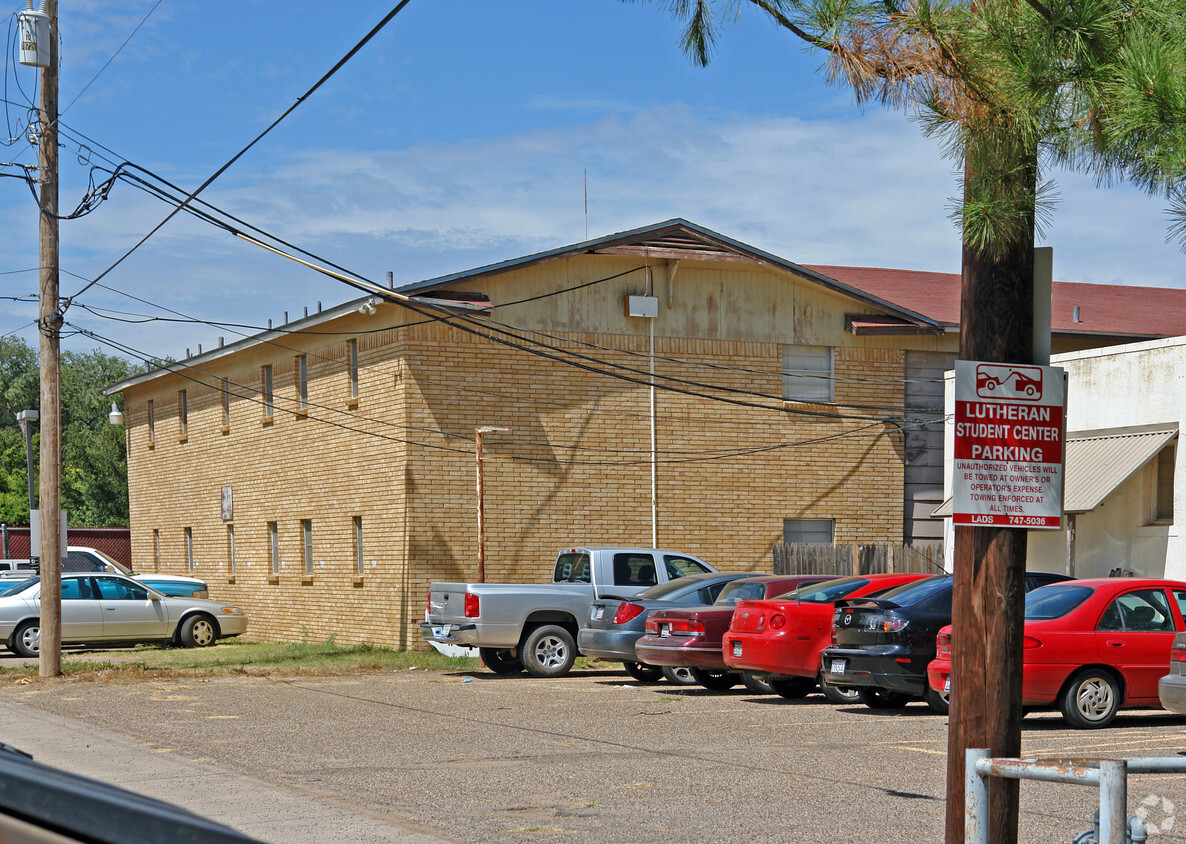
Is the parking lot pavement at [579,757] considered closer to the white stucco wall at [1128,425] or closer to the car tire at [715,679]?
the car tire at [715,679]

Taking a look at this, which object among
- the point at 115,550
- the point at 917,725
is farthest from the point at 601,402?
the point at 115,550

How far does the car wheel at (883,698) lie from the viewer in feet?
51.8

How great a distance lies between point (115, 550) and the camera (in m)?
51.0

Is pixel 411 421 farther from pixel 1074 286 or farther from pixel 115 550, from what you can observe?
pixel 115 550

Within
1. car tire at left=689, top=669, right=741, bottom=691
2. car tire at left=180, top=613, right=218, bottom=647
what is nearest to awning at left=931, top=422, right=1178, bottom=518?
car tire at left=689, top=669, right=741, bottom=691

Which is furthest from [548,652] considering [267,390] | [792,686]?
[267,390]

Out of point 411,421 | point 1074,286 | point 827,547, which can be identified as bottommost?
point 827,547

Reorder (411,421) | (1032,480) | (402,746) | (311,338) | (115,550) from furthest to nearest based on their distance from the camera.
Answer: (115,550)
(311,338)
(411,421)
(402,746)
(1032,480)

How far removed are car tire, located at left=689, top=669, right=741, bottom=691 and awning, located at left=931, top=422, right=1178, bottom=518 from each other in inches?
186

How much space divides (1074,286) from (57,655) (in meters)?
27.2

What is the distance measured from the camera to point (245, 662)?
23344 mm

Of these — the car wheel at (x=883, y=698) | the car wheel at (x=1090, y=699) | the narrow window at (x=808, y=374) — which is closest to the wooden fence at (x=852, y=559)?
the narrow window at (x=808, y=374)

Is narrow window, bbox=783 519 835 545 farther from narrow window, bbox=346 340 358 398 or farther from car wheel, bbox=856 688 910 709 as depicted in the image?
car wheel, bbox=856 688 910 709

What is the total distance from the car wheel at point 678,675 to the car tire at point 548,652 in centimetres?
172
